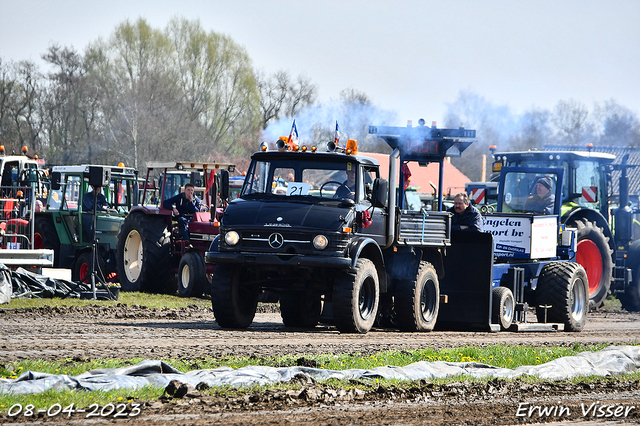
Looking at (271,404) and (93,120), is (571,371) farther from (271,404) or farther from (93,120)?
(93,120)

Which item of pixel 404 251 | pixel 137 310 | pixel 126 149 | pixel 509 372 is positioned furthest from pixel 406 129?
pixel 126 149

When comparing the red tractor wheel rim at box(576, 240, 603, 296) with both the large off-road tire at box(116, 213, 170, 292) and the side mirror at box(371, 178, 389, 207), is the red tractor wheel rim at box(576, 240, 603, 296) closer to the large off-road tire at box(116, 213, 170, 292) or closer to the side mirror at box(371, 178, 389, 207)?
the side mirror at box(371, 178, 389, 207)

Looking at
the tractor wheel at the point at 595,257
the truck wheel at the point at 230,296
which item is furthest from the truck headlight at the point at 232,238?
the tractor wheel at the point at 595,257

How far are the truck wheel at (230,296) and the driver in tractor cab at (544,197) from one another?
6.22 metres

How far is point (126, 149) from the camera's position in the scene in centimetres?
4566

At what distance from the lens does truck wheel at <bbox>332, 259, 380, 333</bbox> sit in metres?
10.6

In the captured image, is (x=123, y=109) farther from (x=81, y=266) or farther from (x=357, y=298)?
(x=357, y=298)

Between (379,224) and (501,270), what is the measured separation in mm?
2659

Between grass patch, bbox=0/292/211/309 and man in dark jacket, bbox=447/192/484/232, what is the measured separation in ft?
16.1

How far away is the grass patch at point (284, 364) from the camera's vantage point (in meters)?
6.02

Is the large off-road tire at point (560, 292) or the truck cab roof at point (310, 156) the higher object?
the truck cab roof at point (310, 156)

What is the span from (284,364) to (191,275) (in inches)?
340

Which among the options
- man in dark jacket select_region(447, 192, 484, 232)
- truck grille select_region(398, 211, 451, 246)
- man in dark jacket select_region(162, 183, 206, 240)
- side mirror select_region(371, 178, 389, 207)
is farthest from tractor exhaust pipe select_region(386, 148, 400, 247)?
man in dark jacket select_region(162, 183, 206, 240)

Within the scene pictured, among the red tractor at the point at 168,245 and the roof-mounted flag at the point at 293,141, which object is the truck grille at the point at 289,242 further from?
the red tractor at the point at 168,245
